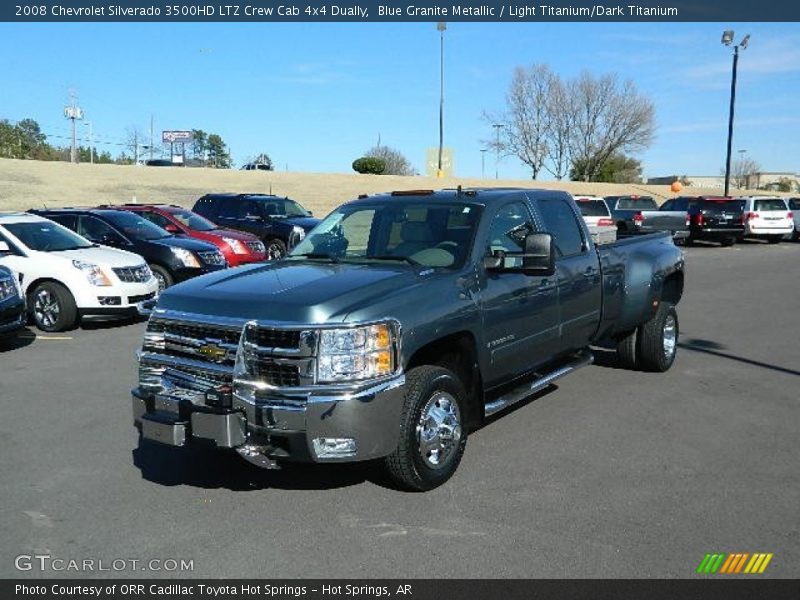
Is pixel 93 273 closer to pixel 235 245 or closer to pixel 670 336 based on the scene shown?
pixel 235 245

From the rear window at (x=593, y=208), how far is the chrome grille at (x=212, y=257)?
41.7 feet

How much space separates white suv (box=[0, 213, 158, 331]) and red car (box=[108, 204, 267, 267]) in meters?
4.19

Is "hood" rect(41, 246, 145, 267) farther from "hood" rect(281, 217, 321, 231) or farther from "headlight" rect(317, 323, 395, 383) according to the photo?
"hood" rect(281, 217, 321, 231)

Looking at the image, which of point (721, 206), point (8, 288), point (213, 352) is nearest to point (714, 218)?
point (721, 206)

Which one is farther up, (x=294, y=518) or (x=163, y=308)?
(x=163, y=308)

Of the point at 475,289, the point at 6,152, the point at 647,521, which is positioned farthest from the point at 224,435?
the point at 6,152

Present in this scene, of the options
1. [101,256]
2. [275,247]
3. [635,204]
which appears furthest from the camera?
[635,204]

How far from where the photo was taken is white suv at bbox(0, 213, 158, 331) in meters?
10.8

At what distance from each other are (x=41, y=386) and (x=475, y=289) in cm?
485

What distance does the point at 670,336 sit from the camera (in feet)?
26.8

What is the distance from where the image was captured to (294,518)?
14.6 ft

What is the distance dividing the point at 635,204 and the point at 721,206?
3.08 metres

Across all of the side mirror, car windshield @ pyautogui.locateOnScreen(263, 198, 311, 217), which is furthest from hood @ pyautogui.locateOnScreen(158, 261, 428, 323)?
car windshield @ pyautogui.locateOnScreen(263, 198, 311, 217)
